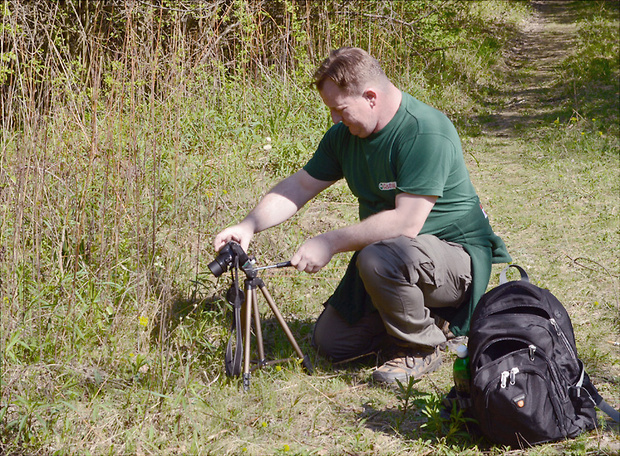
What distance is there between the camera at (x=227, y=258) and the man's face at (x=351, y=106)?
29.8 inches

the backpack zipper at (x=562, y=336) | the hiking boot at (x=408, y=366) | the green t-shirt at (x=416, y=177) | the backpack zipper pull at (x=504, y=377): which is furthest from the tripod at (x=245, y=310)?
the backpack zipper at (x=562, y=336)

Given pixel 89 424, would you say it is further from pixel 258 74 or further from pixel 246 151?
pixel 258 74

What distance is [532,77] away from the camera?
1078cm

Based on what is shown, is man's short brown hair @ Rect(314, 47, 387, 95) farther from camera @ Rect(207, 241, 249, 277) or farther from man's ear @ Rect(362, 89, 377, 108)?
camera @ Rect(207, 241, 249, 277)

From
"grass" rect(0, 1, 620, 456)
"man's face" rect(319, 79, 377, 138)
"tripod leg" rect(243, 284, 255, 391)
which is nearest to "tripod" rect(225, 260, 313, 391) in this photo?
"tripod leg" rect(243, 284, 255, 391)

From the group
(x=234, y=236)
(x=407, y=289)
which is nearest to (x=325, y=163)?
(x=234, y=236)

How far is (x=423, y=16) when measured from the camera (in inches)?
336

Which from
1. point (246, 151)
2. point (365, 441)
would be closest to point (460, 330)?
point (365, 441)

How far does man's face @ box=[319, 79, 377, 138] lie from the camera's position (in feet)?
10.3

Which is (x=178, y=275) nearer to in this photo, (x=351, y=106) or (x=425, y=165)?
(x=351, y=106)

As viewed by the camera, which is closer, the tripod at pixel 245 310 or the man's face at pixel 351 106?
the tripod at pixel 245 310

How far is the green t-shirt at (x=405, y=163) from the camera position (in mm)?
3072

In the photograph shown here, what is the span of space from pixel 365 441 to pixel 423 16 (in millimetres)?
→ 6878

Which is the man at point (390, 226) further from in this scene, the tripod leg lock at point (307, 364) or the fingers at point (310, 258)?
the tripod leg lock at point (307, 364)
